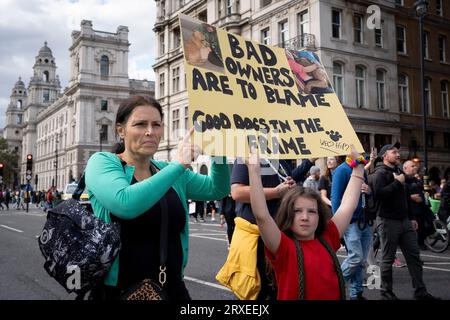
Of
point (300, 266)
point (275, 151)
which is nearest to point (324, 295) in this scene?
point (300, 266)

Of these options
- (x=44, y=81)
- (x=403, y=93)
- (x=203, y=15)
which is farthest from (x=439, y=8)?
(x=44, y=81)

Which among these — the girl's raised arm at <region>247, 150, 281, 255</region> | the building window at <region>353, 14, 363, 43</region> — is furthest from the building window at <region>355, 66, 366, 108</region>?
the girl's raised arm at <region>247, 150, 281, 255</region>

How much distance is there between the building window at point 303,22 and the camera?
2631 centimetres

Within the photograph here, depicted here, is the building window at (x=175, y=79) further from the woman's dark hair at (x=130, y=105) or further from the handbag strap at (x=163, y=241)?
the handbag strap at (x=163, y=241)

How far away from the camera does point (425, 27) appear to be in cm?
3050

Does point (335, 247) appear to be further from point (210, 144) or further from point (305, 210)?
point (210, 144)

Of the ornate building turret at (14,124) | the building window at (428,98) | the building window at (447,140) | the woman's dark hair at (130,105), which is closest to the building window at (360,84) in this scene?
the building window at (428,98)

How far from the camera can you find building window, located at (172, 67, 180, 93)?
38.5 meters

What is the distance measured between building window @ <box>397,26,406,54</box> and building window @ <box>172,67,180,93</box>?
58.7 feet

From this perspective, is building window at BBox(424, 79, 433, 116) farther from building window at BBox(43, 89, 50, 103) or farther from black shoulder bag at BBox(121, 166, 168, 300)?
building window at BBox(43, 89, 50, 103)

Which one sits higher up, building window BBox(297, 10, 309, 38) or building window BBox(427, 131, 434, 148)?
building window BBox(297, 10, 309, 38)

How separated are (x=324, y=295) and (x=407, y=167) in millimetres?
5139

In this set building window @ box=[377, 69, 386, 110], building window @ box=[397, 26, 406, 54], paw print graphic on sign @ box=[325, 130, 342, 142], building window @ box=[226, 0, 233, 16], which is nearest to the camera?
paw print graphic on sign @ box=[325, 130, 342, 142]

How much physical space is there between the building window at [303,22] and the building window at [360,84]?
4.01m
